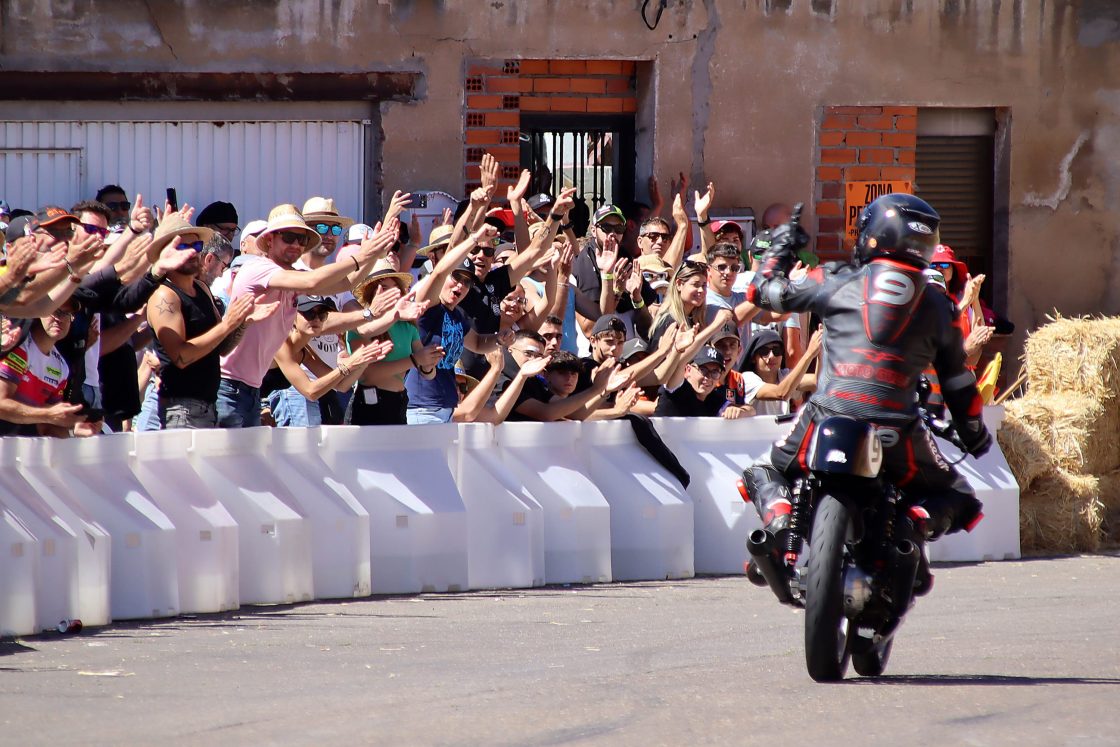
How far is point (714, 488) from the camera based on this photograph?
11.7m

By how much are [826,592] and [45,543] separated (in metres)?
3.74

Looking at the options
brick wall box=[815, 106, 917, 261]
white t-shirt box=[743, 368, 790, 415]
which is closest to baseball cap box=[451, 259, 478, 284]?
white t-shirt box=[743, 368, 790, 415]

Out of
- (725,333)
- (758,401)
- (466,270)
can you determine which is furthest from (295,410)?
(758,401)

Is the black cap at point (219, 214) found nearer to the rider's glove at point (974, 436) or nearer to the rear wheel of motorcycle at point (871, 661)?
the rider's glove at point (974, 436)

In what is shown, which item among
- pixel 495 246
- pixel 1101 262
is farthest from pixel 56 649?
pixel 1101 262

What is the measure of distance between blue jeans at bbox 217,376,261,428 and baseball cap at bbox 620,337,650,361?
263 centimetres

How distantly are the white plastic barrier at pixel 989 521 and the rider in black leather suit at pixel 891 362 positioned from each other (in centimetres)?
495

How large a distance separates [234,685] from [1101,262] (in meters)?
12.5

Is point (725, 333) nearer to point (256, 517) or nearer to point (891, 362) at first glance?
point (256, 517)

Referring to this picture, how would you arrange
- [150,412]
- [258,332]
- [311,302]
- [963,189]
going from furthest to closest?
[963,189] < [311,302] < [150,412] < [258,332]

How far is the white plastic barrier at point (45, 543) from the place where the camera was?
8.55 metres

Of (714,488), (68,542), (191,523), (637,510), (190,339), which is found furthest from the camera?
(714,488)

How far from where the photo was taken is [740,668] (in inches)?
298

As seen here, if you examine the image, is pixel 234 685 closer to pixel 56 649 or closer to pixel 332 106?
pixel 56 649
